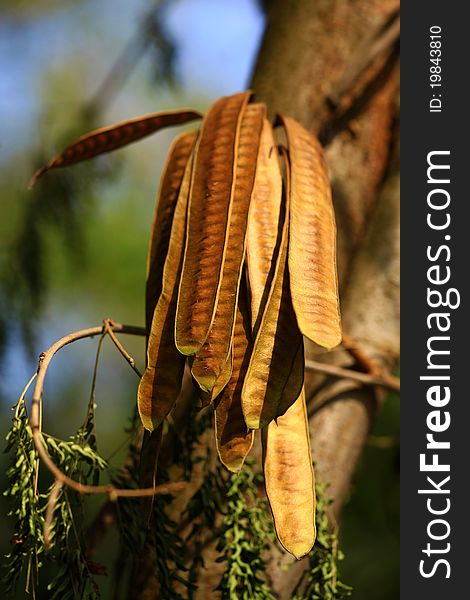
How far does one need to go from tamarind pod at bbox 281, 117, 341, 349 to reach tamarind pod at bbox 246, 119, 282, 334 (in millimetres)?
23

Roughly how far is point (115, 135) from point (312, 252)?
391 millimetres

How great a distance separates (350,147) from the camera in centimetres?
132

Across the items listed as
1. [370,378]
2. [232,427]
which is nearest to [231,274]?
[232,427]

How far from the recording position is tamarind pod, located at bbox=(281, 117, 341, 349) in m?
0.74

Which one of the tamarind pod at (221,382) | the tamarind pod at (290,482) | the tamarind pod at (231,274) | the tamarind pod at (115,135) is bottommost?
the tamarind pod at (290,482)

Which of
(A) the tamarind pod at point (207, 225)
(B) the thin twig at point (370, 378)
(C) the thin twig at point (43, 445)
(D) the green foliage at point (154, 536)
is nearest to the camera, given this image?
(C) the thin twig at point (43, 445)

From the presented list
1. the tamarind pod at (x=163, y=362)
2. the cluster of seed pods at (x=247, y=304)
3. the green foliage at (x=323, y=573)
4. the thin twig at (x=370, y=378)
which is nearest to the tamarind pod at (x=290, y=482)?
the cluster of seed pods at (x=247, y=304)

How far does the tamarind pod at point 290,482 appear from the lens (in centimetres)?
73

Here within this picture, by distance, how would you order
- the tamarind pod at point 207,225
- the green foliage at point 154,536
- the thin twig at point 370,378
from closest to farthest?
the tamarind pod at point 207,225 → the green foliage at point 154,536 → the thin twig at point 370,378

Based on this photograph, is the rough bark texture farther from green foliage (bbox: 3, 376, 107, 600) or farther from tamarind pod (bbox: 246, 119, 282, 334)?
green foliage (bbox: 3, 376, 107, 600)

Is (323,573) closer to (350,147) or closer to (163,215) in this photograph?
(163,215)

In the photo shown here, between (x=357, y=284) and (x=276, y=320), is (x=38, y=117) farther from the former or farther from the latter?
(x=276, y=320)

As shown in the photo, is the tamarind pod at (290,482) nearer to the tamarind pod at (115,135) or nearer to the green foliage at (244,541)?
the green foliage at (244,541)

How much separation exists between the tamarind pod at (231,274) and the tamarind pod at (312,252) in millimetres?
49
